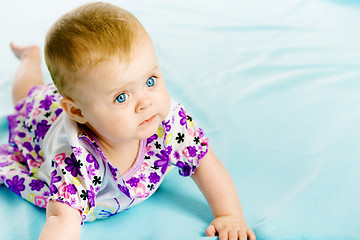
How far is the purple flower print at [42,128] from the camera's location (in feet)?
3.81

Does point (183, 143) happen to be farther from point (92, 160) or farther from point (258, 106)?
point (258, 106)

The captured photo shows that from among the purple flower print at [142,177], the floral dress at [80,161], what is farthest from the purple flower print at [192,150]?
the purple flower print at [142,177]

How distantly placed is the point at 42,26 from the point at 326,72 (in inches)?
44.9

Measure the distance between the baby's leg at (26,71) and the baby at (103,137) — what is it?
18 cm

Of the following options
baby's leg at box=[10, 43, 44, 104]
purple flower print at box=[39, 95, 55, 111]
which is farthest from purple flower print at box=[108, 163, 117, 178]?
baby's leg at box=[10, 43, 44, 104]

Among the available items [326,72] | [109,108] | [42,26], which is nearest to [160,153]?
[109,108]

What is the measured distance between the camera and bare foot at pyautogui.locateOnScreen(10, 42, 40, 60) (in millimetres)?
1576

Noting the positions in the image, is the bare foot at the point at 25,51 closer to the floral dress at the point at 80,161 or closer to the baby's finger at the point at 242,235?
the floral dress at the point at 80,161

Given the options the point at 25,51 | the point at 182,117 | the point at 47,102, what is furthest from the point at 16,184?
the point at 25,51

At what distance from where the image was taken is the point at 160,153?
1037mm

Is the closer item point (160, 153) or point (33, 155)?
point (160, 153)

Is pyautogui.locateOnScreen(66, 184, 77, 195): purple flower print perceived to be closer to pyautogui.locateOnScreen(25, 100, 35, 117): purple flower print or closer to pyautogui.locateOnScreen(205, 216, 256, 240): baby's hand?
pyautogui.locateOnScreen(205, 216, 256, 240): baby's hand

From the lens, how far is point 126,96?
2.74 ft

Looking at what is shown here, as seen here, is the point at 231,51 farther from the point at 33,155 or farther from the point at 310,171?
the point at 33,155
